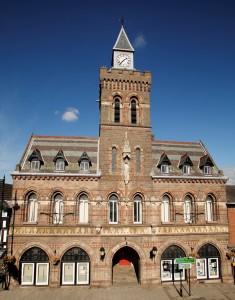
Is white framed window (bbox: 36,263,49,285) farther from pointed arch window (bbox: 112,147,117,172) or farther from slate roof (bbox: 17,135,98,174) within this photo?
pointed arch window (bbox: 112,147,117,172)

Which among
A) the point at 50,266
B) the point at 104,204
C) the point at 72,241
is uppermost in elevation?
the point at 104,204

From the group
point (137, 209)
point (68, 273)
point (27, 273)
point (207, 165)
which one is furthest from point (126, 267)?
point (207, 165)

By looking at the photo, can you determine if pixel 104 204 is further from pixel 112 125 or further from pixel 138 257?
pixel 112 125

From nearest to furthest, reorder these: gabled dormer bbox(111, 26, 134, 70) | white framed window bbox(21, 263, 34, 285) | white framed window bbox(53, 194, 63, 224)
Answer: white framed window bbox(21, 263, 34, 285) → white framed window bbox(53, 194, 63, 224) → gabled dormer bbox(111, 26, 134, 70)

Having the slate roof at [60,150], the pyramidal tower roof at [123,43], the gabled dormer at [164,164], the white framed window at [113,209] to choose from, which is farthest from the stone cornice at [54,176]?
the pyramidal tower roof at [123,43]

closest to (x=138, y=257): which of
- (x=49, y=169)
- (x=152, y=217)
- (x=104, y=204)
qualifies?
(x=152, y=217)

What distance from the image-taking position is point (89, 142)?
2694cm

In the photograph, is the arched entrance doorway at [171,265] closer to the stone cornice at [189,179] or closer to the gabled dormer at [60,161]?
the stone cornice at [189,179]

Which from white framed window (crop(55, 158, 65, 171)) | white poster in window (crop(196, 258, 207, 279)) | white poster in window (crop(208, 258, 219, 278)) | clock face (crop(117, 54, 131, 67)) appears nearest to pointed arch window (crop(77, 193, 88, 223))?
white framed window (crop(55, 158, 65, 171))

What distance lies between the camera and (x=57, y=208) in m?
23.1

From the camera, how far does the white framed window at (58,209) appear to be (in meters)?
22.8

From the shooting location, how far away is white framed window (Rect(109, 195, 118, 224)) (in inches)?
920

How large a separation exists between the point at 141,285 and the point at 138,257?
2.18 m

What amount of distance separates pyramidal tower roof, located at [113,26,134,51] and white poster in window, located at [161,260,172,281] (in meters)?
21.3
